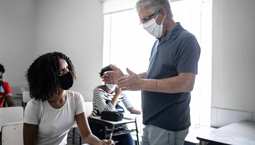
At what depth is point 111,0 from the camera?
11.7ft

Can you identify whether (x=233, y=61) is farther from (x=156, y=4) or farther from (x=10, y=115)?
(x=10, y=115)

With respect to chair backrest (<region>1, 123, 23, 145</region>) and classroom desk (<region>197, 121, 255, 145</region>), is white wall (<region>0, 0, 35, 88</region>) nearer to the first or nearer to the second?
chair backrest (<region>1, 123, 23, 145</region>)

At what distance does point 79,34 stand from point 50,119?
2.70 meters

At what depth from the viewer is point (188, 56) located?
123cm

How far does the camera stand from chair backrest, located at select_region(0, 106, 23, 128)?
105 inches

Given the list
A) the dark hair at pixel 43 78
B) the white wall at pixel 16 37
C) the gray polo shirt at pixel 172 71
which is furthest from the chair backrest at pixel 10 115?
the white wall at pixel 16 37

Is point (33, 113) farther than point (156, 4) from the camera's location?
Yes

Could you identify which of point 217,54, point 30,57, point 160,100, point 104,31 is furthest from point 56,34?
point 160,100

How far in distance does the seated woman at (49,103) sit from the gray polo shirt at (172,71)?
0.43m

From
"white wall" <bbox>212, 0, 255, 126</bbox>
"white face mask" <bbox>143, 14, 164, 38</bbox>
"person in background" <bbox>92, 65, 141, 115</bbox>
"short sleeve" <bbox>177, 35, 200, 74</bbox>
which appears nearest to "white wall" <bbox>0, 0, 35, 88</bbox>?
"person in background" <bbox>92, 65, 141, 115</bbox>

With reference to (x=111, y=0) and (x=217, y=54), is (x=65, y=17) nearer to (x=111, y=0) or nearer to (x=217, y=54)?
(x=111, y=0)

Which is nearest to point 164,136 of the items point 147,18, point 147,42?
point 147,18

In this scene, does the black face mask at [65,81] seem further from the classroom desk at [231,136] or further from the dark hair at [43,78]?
the classroom desk at [231,136]

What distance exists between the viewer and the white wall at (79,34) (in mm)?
3828
